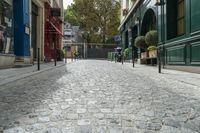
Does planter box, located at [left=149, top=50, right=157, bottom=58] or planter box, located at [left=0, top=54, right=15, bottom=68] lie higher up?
planter box, located at [left=149, top=50, right=157, bottom=58]

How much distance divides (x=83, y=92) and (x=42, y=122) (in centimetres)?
304

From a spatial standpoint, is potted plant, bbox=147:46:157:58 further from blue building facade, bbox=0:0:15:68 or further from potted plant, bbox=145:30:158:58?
blue building facade, bbox=0:0:15:68

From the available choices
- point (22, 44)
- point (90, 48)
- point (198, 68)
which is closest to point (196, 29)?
point (198, 68)

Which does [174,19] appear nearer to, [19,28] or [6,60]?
[6,60]

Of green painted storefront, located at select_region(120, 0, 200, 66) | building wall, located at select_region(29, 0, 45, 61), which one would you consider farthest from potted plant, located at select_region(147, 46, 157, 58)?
building wall, located at select_region(29, 0, 45, 61)

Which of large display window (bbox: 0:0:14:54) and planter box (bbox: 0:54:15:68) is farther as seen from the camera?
large display window (bbox: 0:0:14:54)

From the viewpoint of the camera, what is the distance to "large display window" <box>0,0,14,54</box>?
17.5 m

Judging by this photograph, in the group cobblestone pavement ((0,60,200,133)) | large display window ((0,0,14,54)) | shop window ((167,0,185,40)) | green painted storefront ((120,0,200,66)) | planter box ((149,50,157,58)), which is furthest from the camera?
planter box ((149,50,157,58))

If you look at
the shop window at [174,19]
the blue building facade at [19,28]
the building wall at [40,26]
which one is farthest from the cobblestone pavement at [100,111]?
the building wall at [40,26]

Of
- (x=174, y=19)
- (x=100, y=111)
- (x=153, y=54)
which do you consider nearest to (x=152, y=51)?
(x=153, y=54)

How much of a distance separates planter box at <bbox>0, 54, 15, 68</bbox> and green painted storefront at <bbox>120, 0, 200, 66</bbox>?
7.17 m

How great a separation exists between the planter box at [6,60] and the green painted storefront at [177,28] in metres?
7.17

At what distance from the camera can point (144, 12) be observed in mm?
26391

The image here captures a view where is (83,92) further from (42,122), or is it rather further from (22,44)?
(22,44)
